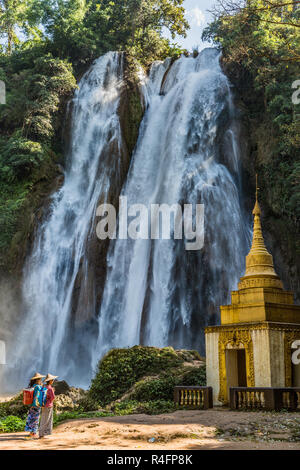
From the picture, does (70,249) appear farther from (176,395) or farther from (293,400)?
(293,400)

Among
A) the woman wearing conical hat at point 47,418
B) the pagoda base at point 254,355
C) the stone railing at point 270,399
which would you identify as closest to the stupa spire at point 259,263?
the pagoda base at point 254,355

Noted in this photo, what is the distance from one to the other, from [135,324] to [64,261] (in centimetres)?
558

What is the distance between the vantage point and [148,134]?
3009 centimetres

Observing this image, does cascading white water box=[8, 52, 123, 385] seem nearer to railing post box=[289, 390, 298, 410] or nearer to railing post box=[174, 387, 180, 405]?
railing post box=[174, 387, 180, 405]

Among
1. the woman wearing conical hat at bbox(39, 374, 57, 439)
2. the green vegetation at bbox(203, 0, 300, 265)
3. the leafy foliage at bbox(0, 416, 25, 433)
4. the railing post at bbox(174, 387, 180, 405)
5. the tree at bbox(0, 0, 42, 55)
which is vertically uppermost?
the tree at bbox(0, 0, 42, 55)

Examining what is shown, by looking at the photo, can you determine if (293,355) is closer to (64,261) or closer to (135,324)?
(135,324)

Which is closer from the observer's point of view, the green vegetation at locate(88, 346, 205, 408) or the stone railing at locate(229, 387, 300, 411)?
the stone railing at locate(229, 387, 300, 411)

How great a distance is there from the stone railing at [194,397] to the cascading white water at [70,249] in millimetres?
9861

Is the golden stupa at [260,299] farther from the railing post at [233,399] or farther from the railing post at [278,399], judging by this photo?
the railing post at [278,399]

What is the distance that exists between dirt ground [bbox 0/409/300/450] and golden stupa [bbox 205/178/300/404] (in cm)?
188

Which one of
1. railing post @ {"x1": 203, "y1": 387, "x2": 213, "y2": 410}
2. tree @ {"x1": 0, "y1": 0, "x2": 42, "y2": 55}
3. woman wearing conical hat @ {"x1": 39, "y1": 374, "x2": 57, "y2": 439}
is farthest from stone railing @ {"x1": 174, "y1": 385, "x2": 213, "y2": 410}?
tree @ {"x1": 0, "y1": 0, "x2": 42, "y2": 55}

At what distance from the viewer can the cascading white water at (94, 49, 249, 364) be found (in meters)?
22.0

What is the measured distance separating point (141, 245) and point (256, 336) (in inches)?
498
